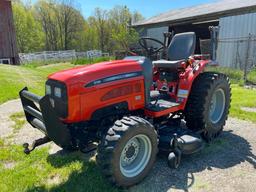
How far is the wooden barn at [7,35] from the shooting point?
18000 mm

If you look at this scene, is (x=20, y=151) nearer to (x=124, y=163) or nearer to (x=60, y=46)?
(x=124, y=163)

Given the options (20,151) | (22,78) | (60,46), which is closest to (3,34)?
(22,78)

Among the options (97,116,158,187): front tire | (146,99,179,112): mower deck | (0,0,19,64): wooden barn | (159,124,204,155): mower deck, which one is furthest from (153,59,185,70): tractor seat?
(0,0,19,64): wooden barn

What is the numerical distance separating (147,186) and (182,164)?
0.69 meters

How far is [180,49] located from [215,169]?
1992 mm

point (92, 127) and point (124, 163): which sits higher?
point (92, 127)

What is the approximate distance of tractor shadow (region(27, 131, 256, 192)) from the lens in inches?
115

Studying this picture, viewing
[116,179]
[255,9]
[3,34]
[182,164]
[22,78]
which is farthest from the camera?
[3,34]

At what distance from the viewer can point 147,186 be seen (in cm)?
295

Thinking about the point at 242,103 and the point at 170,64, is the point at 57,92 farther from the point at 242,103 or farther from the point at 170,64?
the point at 242,103

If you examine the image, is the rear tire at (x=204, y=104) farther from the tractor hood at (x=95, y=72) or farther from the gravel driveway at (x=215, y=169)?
the tractor hood at (x=95, y=72)

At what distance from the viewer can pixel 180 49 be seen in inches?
170

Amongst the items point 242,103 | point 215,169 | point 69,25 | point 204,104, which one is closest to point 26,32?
point 69,25

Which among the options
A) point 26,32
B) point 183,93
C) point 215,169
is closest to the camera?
point 215,169
